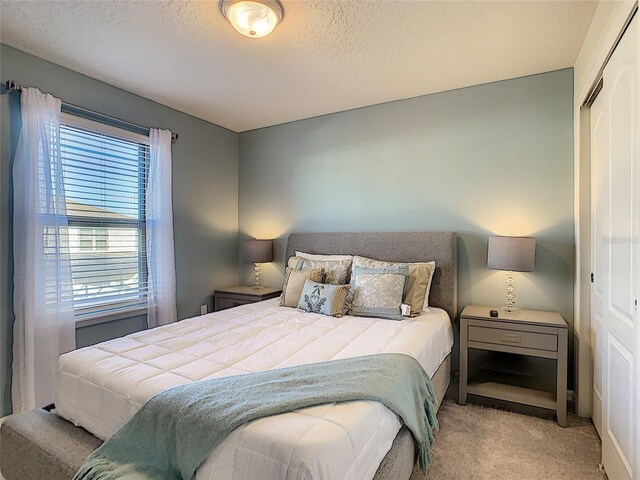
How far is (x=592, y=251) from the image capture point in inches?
86.7

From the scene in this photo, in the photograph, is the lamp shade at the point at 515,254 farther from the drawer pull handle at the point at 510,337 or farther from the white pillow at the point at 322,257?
the white pillow at the point at 322,257

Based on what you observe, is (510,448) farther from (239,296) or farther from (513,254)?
(239,296)

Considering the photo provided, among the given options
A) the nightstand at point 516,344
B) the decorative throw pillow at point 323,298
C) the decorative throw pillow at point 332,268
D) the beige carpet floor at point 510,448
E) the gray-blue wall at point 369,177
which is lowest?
the beige carpet floor at point 510,448

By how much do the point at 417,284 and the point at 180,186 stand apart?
2.54 metres

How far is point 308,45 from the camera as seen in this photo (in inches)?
91.7

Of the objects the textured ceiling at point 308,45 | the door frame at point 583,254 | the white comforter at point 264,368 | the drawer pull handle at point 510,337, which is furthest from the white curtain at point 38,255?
the door frame at point 583,254

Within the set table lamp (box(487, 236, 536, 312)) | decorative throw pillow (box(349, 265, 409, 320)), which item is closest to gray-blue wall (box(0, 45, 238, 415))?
decorative throw pillow (box(349, 265, 409, 320))

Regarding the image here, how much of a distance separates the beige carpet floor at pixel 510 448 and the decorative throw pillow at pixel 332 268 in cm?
127

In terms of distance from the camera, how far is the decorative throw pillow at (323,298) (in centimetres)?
262

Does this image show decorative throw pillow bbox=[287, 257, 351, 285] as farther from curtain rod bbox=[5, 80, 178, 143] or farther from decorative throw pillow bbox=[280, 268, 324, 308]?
curtain rod bbox=[5, 80, 178, 143]

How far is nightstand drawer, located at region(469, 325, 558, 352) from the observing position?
2336 mm

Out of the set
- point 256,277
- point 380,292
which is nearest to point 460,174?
point 380,292

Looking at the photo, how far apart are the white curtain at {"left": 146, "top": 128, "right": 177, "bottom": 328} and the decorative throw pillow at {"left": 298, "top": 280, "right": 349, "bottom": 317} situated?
1.41 meters

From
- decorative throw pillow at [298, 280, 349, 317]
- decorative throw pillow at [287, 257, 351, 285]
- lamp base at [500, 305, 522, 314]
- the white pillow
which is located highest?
the white pillow
